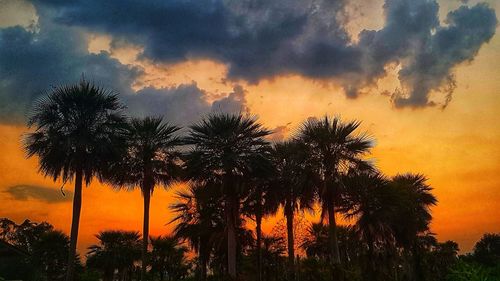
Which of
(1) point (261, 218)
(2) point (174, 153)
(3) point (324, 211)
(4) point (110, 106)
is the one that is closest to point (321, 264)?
(3) point (324, 211)

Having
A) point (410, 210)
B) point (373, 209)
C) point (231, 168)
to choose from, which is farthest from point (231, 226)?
point (410, 210)

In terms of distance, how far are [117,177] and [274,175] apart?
12.6 m

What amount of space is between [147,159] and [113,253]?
917 inches

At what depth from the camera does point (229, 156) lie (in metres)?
31.8

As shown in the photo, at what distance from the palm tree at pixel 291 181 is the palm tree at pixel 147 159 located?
830cm

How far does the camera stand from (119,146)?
33.1 m

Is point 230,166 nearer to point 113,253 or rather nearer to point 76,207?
point 76,207

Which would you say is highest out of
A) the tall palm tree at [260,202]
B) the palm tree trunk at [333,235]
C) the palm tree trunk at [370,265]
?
the tall palm tree at [260,202]

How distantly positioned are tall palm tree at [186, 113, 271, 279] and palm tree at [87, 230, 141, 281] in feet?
85.4

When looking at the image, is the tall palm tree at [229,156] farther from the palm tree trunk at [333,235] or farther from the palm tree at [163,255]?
the palm tree at [163,255]

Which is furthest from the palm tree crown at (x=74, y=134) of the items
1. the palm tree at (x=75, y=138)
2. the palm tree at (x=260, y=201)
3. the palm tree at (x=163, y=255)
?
the palm tree at (x=163, y=255)

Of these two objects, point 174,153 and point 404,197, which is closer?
point 174,153

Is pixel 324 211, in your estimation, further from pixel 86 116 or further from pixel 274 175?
pixel 86 116

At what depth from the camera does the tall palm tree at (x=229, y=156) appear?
32.3 meters
